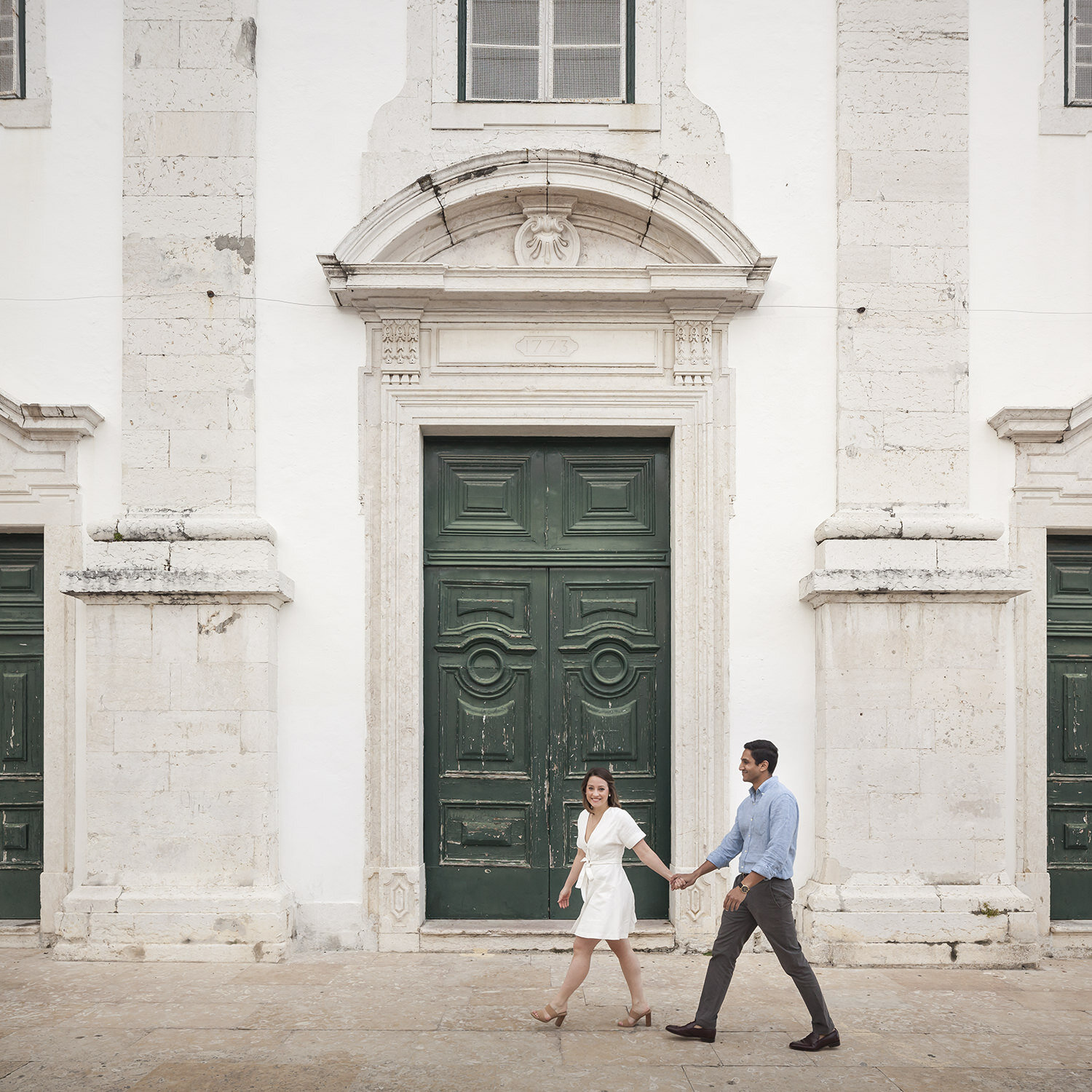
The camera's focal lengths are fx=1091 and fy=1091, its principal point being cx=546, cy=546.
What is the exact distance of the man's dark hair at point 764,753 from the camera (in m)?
5.18

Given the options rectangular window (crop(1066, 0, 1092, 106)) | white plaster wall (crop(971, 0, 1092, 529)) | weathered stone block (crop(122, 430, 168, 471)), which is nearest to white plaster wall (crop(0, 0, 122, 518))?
weathered stone block (crop(122, 430, 168, 471))

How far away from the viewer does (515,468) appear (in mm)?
7590

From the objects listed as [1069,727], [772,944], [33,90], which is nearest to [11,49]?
[33,90]

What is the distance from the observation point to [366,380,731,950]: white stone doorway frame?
279 inches

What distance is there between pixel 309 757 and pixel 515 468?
2380mm

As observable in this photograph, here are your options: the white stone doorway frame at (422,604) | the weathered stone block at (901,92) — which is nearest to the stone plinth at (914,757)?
the white stone doorway frame at (422,604)

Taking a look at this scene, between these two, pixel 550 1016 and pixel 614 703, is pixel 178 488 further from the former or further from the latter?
pixel 550 1016

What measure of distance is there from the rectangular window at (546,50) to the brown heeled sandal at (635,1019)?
576 cm

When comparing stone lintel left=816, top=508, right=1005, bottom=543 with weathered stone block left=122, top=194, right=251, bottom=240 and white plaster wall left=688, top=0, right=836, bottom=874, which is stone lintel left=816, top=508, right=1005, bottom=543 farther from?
weathered stone block left=122, top=194, right=251, bottom=240

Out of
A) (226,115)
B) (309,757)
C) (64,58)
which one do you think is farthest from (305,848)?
(64,58)

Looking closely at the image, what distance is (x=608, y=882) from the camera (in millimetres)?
5258

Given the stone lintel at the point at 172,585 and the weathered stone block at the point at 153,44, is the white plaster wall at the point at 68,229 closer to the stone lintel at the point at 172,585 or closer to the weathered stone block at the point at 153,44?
the weathered stone block at the point at 153,44

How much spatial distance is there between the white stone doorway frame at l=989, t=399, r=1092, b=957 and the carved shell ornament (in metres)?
3.05

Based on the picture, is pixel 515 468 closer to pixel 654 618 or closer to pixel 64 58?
pixel 654 618
